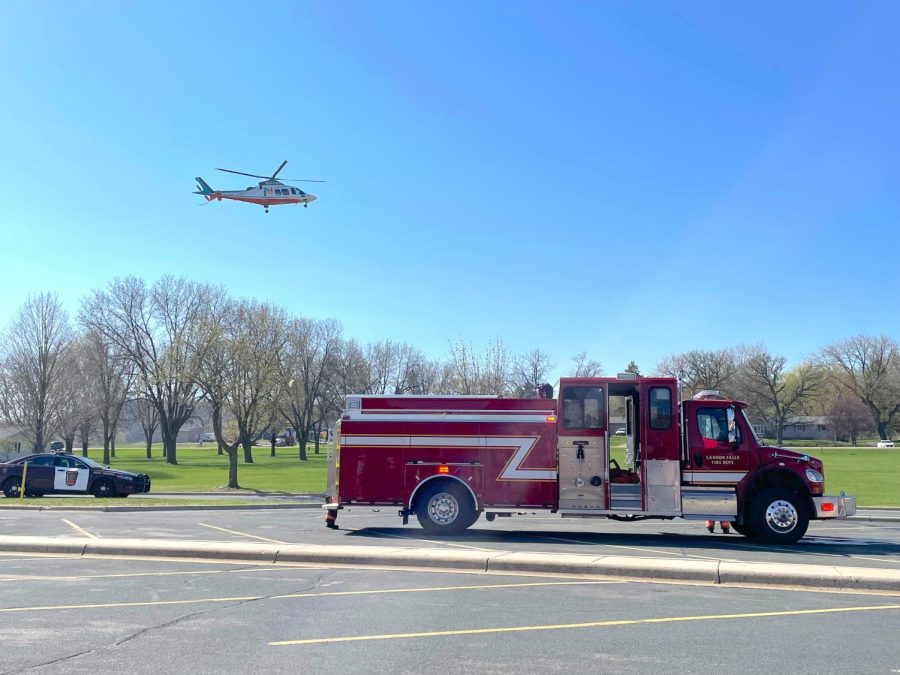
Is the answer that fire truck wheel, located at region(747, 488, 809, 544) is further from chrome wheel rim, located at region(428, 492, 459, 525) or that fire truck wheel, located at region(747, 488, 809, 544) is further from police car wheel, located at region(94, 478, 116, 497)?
police car wheel, located at region(94, 478, 116, 497)

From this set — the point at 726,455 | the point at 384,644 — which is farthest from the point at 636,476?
the point at 384,644

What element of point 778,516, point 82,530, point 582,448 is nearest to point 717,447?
point 778,516

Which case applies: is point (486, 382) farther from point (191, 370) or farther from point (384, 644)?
point (384, 644)

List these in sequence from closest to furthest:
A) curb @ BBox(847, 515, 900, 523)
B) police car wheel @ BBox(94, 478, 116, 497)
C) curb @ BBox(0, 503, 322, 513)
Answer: curb @ BBox(847, 515, 900, 523) < curb @ BBox(0, 503, 322, 513) < police car wheel @ BBox(94, 478, 116, 497)

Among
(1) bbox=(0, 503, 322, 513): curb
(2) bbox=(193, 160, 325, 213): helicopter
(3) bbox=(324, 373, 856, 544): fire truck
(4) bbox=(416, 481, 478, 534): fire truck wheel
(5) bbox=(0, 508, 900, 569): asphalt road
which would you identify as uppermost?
(2) bbox=(193, 160, 325, 213): helicopter

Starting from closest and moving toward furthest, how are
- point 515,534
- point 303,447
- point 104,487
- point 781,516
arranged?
1. point 781,516
2. point 515,534
3. point 104,487
4. point 303,447

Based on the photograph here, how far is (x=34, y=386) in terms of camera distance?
155 feet

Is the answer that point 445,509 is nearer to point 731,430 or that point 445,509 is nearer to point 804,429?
point 731,430

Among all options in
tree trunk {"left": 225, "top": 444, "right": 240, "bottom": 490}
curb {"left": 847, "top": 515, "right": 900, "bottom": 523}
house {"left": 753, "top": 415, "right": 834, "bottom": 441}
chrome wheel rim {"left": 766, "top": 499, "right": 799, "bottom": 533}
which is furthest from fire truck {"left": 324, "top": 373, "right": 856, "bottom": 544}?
house {"left": 753, "top": 415, "right": 834, "bottom": 441}

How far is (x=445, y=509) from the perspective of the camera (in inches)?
597

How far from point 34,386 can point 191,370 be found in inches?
645

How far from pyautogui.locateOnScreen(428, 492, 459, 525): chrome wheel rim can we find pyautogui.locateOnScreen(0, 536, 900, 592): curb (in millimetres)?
2759

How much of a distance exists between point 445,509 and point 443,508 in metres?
0.04

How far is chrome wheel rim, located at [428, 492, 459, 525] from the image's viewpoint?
15102mm
